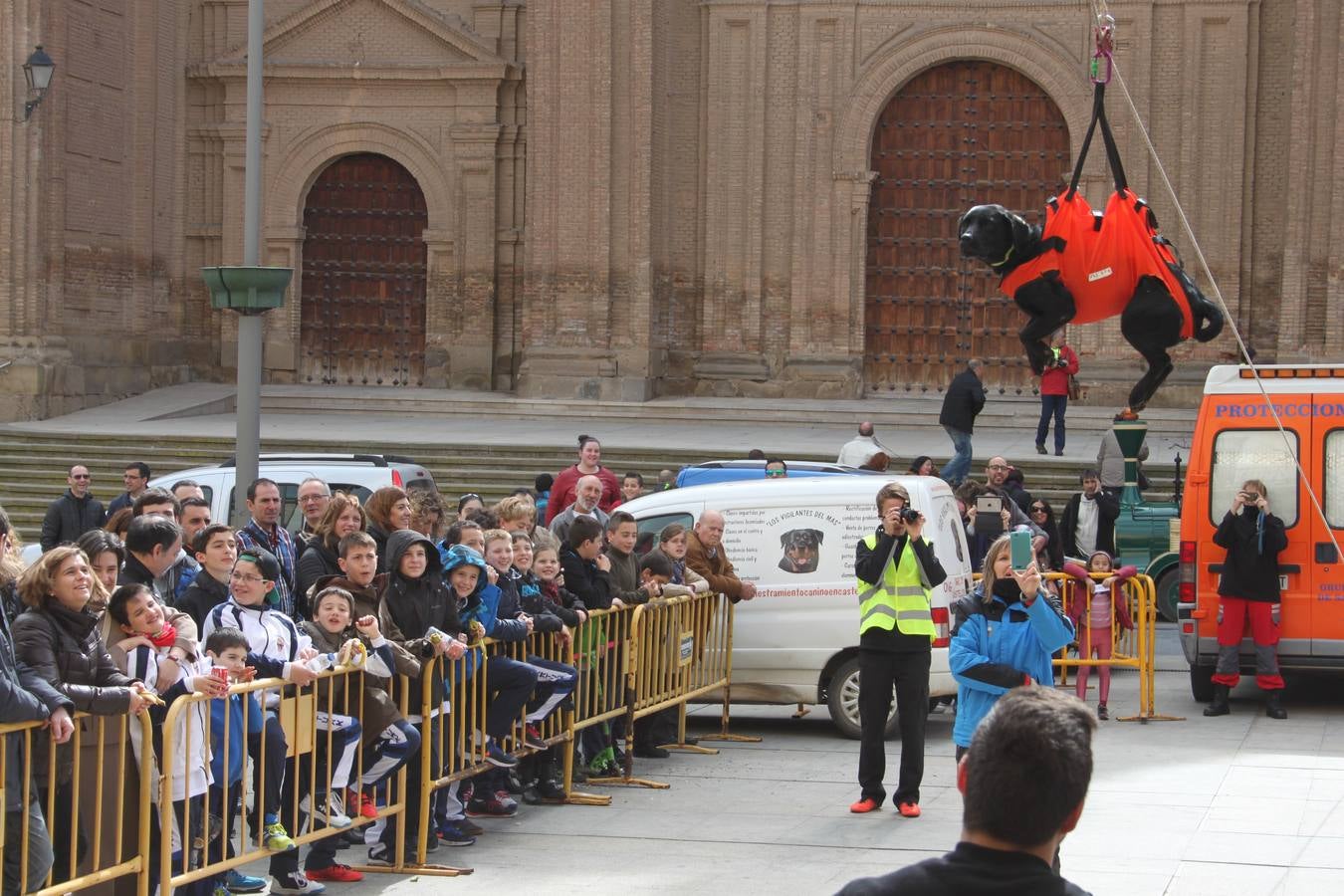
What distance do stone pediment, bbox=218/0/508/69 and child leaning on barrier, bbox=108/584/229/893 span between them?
24.5 m

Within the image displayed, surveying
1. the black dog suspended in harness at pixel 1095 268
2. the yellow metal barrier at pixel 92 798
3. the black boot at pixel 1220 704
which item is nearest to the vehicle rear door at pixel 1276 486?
the black boot at pixel 1220 704

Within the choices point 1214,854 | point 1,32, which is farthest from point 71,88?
point 1214,854

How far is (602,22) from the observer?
29.6 m

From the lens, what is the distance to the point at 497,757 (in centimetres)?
1027

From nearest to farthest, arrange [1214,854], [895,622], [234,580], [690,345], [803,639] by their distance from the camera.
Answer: [234,580], [1214,854], [895,622], [803,639], [690,345]

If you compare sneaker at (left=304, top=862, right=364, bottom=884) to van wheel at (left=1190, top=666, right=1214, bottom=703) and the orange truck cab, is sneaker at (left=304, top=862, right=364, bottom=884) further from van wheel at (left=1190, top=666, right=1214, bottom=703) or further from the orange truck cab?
van wheel at (left=1190, top=666, right=1214, bottom=703)

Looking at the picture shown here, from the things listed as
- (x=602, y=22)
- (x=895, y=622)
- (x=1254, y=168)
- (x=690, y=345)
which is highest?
(x=602, y=22)

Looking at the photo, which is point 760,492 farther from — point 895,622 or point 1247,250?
point 1247,250

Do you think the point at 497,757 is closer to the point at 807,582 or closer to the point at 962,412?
the point at 807,582

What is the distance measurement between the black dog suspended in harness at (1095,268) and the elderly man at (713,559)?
507 cm

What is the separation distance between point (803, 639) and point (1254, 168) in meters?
18.9

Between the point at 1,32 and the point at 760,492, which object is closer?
the point at 760,492

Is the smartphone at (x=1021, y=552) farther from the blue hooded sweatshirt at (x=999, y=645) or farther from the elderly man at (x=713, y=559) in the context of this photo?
the elderly man at (x=713, y=559)

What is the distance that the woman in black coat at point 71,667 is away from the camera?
24.1 ft
